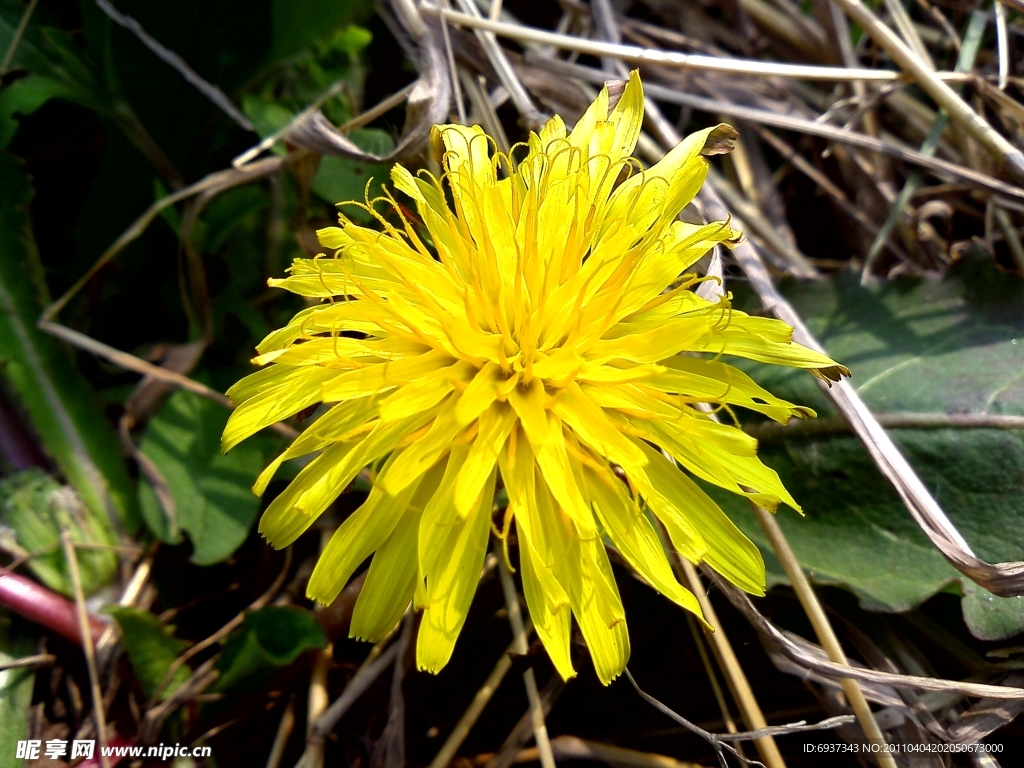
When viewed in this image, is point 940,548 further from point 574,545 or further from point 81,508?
point 81,508

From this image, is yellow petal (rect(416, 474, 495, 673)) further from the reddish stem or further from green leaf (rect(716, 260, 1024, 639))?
the reddish stem

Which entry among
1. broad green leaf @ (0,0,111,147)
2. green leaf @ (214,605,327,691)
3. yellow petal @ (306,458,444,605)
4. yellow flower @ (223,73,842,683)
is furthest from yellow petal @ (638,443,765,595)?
broad green leaf @ (0,0,111,147)

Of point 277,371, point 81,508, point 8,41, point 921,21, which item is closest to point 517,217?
point 277,371

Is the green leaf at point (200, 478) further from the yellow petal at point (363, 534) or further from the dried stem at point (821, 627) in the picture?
the dried stem at point (821, 627)

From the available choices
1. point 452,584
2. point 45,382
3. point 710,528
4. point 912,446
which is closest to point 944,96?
point 912,446

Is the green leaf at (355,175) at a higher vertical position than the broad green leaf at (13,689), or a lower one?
higher

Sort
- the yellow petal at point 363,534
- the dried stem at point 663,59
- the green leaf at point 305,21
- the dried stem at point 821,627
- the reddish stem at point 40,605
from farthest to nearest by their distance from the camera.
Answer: the green leaf at point 305,21, the dried stem at point 663,59, the reddish stem at point 40,605, the dried stem at point 821,627, the yellow petal at point 363,534

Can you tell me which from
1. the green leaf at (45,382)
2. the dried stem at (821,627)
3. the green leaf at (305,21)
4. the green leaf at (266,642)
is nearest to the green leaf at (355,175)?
the green leaf at (305,21)
